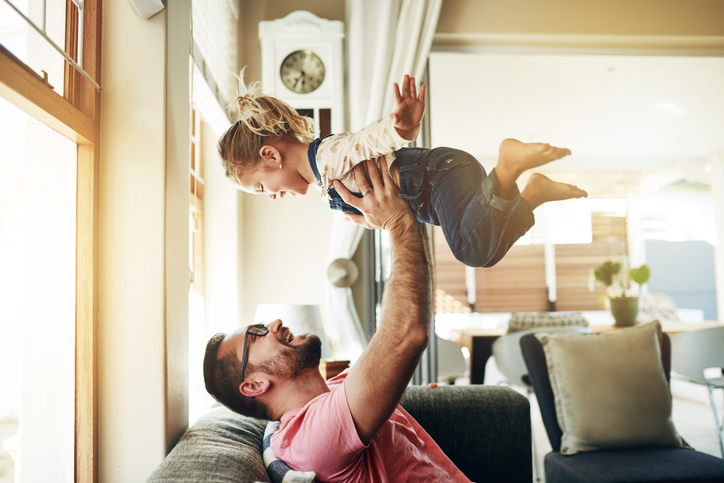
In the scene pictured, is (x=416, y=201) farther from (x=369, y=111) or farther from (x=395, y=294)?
(x=369, y=111)

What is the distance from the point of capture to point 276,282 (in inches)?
118

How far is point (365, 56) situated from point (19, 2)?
1792 mm

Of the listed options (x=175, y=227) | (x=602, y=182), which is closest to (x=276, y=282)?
(x=175, y=227)

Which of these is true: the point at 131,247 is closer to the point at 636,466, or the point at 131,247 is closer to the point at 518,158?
the point at 518,158

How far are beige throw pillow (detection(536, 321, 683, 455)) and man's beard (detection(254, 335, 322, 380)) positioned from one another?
138 centimetres

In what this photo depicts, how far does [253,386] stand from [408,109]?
0.82m

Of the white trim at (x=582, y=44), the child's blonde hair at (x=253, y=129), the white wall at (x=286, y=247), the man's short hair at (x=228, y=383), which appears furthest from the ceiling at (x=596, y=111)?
the man's short hair at (x=228, y=383)

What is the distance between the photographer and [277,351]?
136 cm

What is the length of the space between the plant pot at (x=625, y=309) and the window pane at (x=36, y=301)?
12.3 feet

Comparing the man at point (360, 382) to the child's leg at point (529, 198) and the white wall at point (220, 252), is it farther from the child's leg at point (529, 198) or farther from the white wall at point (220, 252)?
the white wall at point (220, 252)


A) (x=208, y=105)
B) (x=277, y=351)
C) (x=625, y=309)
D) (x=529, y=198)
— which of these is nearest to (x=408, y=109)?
(x=529, y=198)

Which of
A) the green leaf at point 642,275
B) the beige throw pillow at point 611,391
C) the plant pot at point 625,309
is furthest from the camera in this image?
the green leaf at point 642,275

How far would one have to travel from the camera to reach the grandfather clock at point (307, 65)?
2.81 metres

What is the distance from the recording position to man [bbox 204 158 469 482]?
1069 millimetres
